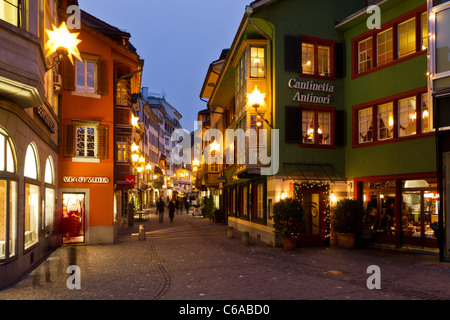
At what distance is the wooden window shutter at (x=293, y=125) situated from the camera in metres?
17.5

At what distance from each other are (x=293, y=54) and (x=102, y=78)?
8466 mm

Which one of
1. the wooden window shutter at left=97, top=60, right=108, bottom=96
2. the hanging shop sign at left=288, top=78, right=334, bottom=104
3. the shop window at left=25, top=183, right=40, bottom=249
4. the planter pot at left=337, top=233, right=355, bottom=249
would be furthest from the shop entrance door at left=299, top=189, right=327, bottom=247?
the shop window at left=25, top=183, right=40, bottom=249

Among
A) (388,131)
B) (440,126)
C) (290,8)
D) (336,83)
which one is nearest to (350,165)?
(388,131)

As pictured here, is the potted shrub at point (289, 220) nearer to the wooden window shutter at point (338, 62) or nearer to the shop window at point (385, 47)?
the wooden window shutter at point (338, 62)

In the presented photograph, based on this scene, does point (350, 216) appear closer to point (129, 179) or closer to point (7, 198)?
point (129, 179)

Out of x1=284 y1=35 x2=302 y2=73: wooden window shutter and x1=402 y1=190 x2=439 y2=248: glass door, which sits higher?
x1=284 y1=35 x2=302 y2=73: wooden window shutter

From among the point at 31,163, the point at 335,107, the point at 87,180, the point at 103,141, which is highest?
the point at 335,107

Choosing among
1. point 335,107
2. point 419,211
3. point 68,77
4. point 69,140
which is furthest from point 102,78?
point 419,211

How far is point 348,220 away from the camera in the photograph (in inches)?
645

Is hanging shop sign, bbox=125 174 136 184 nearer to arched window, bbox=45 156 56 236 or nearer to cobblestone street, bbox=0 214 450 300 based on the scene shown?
cobblestone street, bbox=0 214 450 300

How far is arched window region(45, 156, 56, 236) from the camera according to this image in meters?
15.1

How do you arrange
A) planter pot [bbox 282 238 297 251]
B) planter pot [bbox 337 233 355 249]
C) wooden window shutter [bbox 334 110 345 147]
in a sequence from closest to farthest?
planter pot [bbox 282 238 297 251] < planter pot [bbox 337 233 355 249] < wooden window shutter [bbox 334 110 345 147]

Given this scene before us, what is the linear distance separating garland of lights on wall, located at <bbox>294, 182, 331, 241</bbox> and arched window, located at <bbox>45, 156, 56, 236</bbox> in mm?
9844

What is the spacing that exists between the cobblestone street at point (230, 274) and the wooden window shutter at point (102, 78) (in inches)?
266
